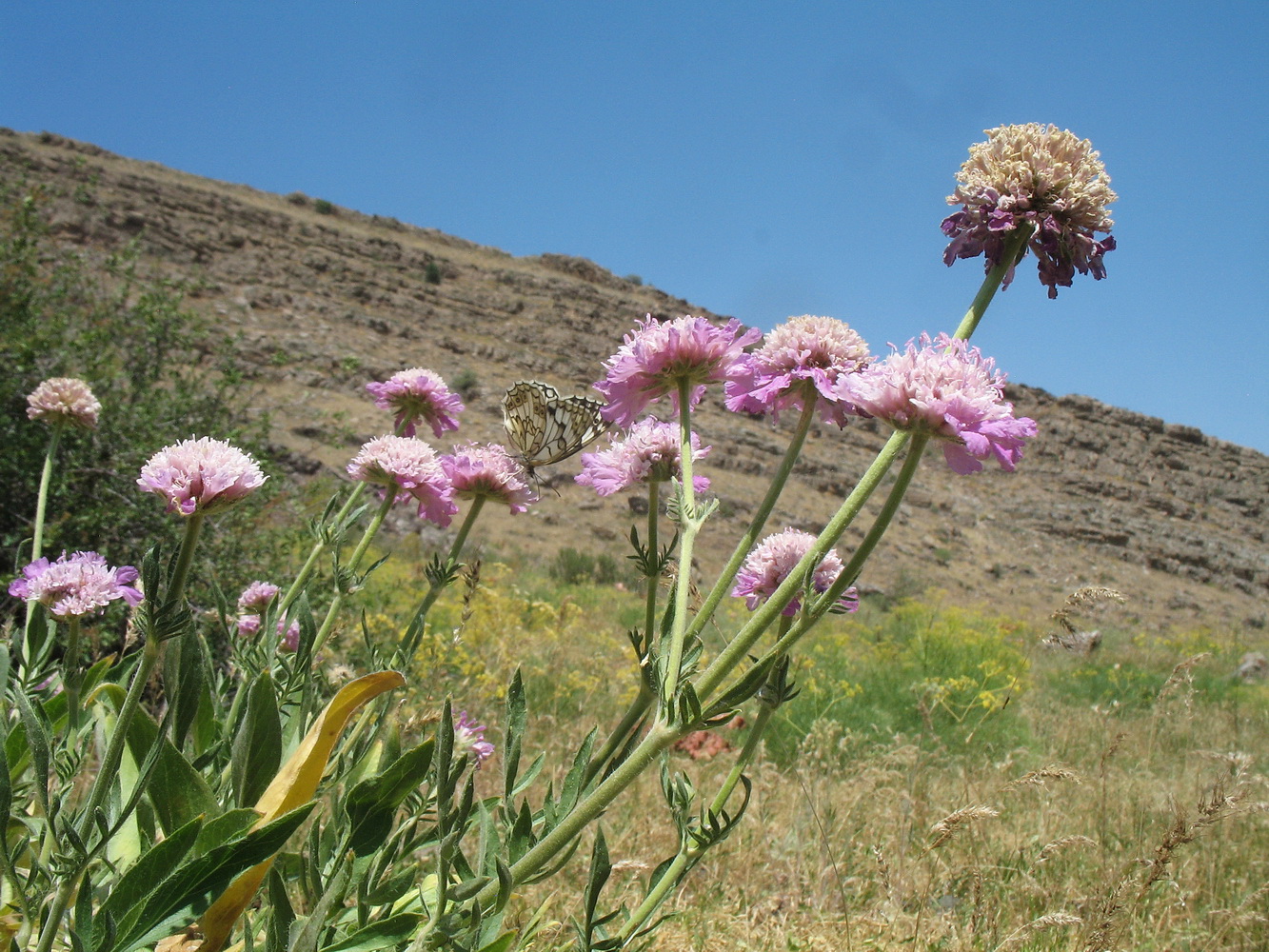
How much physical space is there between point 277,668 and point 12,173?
31765 mm

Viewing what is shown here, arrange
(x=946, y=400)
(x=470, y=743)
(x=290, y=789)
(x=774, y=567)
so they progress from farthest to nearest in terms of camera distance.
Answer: (x=470, y=743) < (x=774, y=567) < (x=290, y=789) < (x=946, y=400)

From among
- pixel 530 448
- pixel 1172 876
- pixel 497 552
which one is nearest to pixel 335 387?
pixel 497 552

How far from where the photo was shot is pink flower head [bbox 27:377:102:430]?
2.71m

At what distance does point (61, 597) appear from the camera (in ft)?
6.42

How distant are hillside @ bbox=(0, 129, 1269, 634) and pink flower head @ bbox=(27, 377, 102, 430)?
10.7 meters

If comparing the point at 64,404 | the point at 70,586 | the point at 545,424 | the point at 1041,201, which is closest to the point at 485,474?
the point at 545,424

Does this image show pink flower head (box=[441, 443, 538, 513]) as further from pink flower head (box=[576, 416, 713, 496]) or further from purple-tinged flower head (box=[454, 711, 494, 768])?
purple-tinged flower head (box=[454, 711, 494, 768])

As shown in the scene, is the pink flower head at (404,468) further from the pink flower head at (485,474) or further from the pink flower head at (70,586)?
the pink flower head at (70,586)

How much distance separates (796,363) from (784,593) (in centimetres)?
61

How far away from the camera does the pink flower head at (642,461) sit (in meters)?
1.86

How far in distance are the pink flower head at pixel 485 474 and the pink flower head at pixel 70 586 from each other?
2.89ft

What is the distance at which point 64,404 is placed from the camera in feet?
9.03

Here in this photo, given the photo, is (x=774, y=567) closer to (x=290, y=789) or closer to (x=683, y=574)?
(x=683, y=574)

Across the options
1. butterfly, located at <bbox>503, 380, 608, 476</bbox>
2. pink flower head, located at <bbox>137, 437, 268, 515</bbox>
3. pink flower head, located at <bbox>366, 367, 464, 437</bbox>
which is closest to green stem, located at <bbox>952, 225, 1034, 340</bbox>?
pink flower head, located at <bbox>137, 437, 268, 515</bbox>
